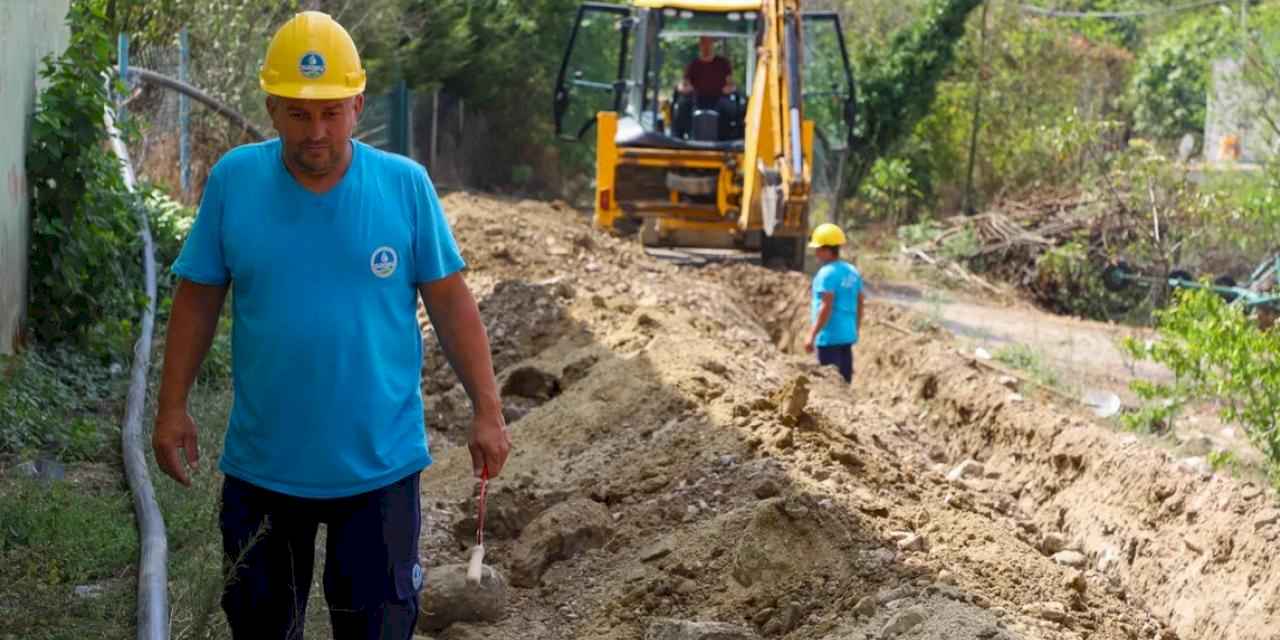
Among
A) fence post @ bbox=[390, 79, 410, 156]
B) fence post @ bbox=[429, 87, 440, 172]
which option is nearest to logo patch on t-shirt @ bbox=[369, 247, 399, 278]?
fence post @ bbox=[390, 79, 410, 156]

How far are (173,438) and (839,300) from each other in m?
8.62

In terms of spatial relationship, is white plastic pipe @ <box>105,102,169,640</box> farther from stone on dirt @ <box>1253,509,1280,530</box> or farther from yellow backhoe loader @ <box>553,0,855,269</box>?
yellow backhoe loader @ <box>553,0,855,269</box>

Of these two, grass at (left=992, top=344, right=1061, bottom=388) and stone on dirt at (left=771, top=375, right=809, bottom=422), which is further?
Result: grass at (left=992, top=344, right=1061, bottom=388)

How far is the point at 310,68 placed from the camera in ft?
13.8

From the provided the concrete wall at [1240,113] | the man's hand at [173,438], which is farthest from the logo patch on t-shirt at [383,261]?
the concrete wall at [1240,113]

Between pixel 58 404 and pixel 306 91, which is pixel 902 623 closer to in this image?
pixel 306 91

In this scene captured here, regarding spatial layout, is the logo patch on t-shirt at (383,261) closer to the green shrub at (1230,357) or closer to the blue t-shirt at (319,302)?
the blue t-shirt at (319,302)

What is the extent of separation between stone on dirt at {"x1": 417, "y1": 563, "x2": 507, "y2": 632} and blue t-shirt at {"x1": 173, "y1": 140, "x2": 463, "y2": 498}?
2049 mm

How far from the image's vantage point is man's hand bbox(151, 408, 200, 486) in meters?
4.37

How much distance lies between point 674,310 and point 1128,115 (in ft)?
94.6

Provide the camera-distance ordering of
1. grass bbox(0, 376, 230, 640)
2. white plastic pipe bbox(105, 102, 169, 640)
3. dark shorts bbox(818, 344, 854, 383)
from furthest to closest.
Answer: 1. dark shorts bbox(818, 344, 854, 383)
2. grass bbox(0, 376, 230, 640)
3. white plastic pipe bbox(105, 102, 169, 640)

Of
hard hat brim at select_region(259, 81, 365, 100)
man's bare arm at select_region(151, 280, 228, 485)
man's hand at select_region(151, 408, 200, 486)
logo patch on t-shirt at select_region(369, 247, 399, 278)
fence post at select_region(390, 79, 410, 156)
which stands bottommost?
fence post at select_region(390, 79, 410, 156)

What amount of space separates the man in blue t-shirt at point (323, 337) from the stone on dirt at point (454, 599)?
6.06 feet

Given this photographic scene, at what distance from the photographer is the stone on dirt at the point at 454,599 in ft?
20.6
